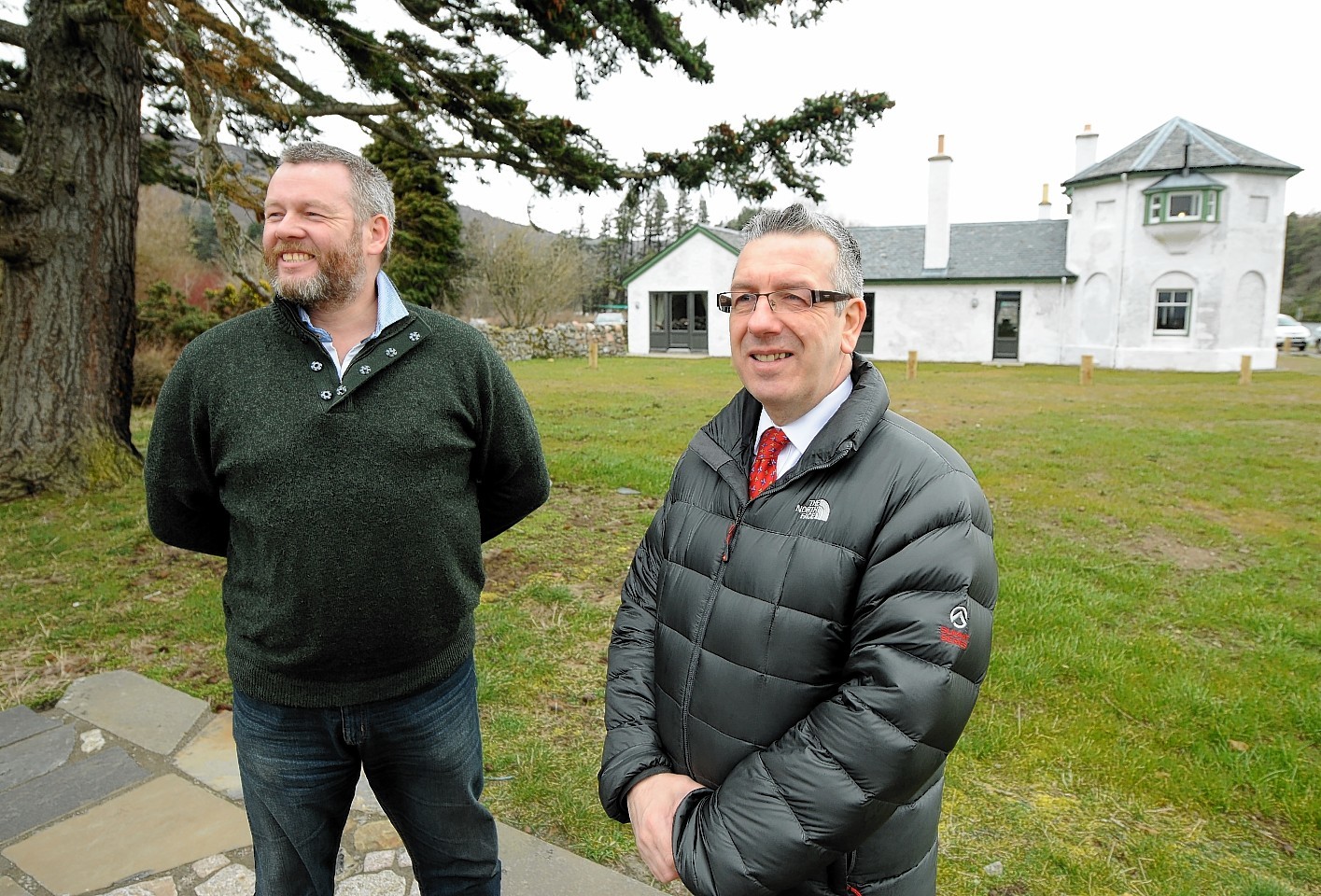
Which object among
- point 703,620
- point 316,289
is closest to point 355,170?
point 316,289

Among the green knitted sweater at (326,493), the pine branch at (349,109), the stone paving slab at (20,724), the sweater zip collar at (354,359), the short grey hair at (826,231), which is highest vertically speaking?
the pine branch at (349,109)

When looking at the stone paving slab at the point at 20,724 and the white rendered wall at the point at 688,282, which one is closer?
the stone paving slab at the point at 20,724

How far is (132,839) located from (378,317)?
208 cm

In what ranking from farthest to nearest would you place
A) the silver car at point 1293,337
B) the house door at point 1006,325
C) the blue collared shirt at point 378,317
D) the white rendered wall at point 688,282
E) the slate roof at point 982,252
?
the silver car at point 1293,337
the white rendered wall at point 688,282
the house door at point 1006,325
the slate roof at point 982,252
the blue collared shirt at point 378,317

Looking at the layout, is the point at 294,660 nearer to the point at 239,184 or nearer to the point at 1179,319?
the point at 239,184

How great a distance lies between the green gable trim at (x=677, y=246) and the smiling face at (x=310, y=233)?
28014 mm

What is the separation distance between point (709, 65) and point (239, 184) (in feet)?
12.1

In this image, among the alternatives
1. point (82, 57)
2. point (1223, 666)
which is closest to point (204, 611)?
point (82, 57)

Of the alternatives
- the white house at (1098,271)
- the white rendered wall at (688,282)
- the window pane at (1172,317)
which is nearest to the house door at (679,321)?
the white house at (1098,271)

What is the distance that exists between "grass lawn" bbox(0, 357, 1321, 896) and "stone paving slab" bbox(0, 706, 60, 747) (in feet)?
0.54

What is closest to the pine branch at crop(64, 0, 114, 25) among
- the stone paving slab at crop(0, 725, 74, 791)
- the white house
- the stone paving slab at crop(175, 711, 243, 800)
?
the stone paving slab at crop(0, 725, 74, 791)

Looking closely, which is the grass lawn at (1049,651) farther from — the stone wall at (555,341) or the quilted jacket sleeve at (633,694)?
the stone wall at (555,341)

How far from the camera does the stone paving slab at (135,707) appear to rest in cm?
345

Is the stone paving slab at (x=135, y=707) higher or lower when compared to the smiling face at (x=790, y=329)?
lower
